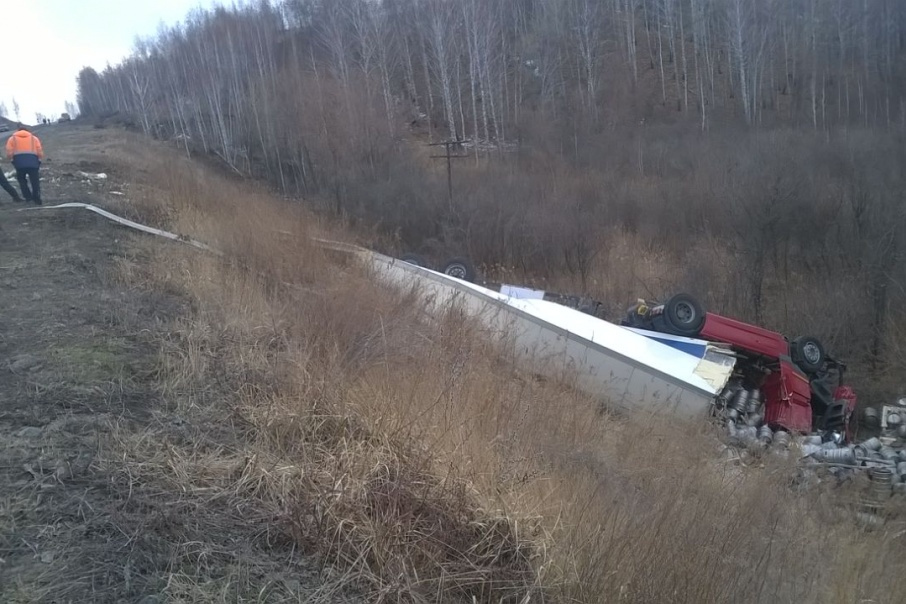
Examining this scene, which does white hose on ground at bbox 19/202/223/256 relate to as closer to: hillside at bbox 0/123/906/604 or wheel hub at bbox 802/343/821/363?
hillside at bbox 0/123/906/604

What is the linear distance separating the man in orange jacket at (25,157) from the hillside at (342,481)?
5.52 m

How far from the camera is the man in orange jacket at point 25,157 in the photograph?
10.4 meters

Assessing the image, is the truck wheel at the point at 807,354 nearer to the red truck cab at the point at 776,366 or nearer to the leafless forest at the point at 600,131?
the red truck cab at the point at 776,366

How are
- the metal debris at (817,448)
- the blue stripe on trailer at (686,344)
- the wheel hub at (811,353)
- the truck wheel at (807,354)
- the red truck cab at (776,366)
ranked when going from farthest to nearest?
the wheel hub at (811,353) → the truck wheel at (807,354) → the red truck cab at (776,366) → the blue stripe on trailer at (686,344) → the metal debris at (817,448)

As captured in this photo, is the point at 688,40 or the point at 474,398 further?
the point at 688,40

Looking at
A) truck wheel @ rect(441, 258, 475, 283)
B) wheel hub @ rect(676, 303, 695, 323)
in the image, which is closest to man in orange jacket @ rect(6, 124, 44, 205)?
truck wheel @ rect(441, 258, 475, 283)

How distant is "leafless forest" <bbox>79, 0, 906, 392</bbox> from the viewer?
15.2m

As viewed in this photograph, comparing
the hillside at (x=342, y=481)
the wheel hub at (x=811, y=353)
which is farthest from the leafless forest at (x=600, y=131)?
the hillside at (x=342, y=481)

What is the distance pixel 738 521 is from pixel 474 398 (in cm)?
176

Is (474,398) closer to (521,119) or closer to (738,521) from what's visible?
(738,521)

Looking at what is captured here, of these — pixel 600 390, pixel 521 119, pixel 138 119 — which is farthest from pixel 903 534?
pixel 138 119

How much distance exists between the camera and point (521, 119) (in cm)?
3403

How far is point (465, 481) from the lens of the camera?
10.3 feet

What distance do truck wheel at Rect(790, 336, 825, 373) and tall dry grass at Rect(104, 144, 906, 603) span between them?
3765 millimetres
